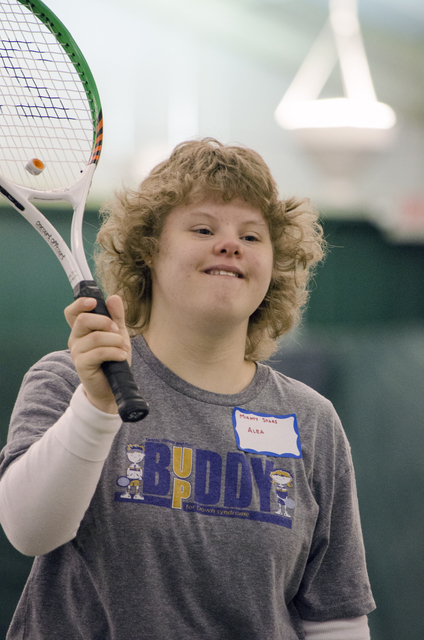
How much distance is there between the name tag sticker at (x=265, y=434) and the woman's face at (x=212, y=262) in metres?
0.15

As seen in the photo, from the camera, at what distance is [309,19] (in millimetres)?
3711

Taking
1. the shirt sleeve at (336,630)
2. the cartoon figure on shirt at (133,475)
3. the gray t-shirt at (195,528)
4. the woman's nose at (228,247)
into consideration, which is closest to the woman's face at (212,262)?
the woman's nose at (228,247)

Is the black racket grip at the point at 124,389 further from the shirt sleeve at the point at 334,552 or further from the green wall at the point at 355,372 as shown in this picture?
the green wall at the point at 355,372

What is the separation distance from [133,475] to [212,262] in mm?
330

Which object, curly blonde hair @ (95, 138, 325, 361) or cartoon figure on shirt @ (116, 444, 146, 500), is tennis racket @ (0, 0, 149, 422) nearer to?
curly blonde hair @ (95, 138, 325, 361)

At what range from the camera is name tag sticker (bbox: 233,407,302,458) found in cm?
93

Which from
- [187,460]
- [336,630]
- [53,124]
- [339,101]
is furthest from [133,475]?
[339,101]

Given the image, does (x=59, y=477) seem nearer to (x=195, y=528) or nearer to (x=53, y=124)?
(x=195, y=528)

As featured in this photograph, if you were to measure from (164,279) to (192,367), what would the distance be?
15 centimetres

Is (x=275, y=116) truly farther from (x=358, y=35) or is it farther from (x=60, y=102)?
(x=60, y=102)

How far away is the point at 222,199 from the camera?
0.99 m

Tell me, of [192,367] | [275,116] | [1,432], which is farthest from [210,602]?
[275,116]

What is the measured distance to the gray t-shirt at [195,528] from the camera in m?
0.83

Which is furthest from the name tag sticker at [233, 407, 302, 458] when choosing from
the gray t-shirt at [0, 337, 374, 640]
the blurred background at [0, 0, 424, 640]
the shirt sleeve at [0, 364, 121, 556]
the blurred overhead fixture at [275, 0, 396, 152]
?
the blurred overhead fixture at [275, 0, 396, 152]
